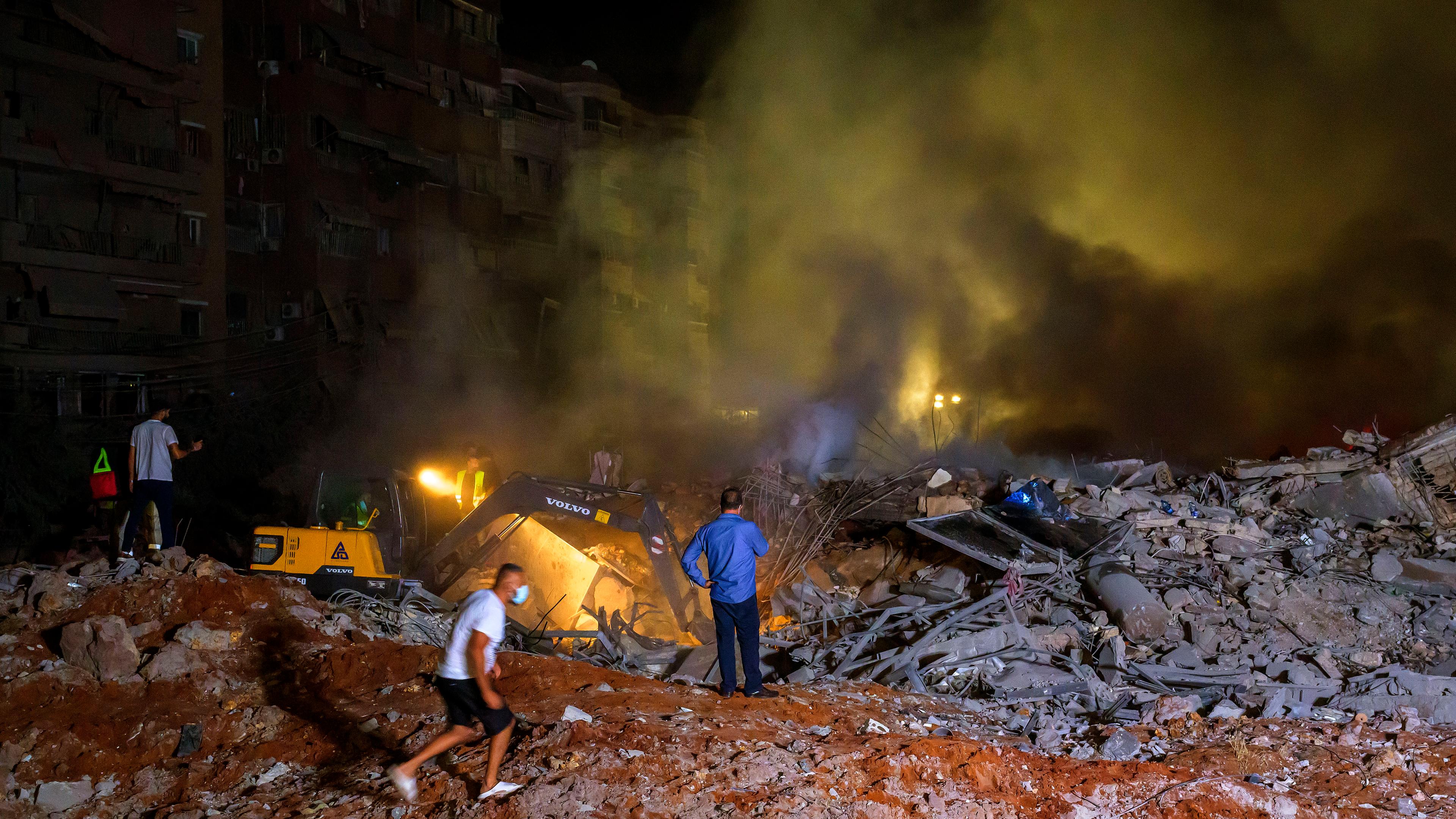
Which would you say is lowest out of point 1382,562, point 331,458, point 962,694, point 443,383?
point 962,694

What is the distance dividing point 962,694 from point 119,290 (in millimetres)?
19586

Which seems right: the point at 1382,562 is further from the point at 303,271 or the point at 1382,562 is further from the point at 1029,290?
the point at 303,271

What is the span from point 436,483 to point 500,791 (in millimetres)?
7250

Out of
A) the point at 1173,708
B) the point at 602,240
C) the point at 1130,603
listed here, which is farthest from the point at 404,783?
the point at 602,240

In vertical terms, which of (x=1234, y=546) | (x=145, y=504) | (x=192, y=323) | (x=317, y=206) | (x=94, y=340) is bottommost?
(x=1234, y=546)

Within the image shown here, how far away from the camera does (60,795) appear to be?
5059mm

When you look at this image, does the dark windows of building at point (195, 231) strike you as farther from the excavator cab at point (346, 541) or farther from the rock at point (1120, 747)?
the rock at point (1120, 747)

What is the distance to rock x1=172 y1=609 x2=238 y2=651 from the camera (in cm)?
703

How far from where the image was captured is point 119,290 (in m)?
19.7

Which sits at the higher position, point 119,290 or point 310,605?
point 119,290

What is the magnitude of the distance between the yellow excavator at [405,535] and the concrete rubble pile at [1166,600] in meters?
1.73

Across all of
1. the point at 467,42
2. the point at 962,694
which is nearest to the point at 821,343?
the point at 467,42

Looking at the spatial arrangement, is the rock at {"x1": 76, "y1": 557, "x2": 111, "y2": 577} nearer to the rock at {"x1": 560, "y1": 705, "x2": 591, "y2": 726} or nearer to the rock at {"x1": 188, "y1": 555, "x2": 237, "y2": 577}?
the rock at {"x1": 188, "y1": 555, "x2": 237, "y2": 577}

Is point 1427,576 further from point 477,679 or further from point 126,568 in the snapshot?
point 126,568
